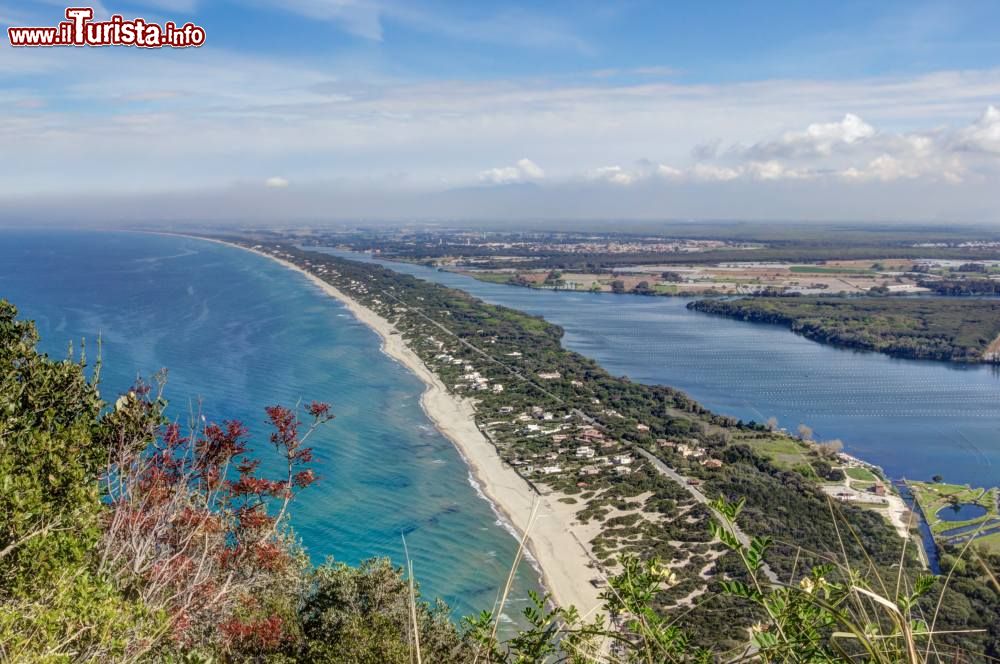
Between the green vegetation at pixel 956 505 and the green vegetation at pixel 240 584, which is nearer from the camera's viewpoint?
the green vegetation at pixel 240 584

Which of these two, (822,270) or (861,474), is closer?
(861,474)

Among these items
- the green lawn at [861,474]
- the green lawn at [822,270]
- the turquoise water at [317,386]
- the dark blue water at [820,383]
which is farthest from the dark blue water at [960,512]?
the green lawn at [822,270]

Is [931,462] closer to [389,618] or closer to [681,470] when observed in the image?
[681,470]

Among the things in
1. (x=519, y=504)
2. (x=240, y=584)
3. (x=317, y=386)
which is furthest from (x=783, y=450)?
(x=240, y=584)

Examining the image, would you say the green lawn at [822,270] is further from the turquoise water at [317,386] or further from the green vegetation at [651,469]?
the turquoise water at [317,386]

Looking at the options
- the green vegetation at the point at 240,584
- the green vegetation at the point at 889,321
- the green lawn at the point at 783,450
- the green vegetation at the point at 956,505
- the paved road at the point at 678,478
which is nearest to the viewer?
the green vegetation at the point at 240,584

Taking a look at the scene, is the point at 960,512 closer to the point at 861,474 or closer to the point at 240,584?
the point at 861,474

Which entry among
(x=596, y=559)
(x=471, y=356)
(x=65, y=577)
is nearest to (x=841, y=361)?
(x=471, y=356)
